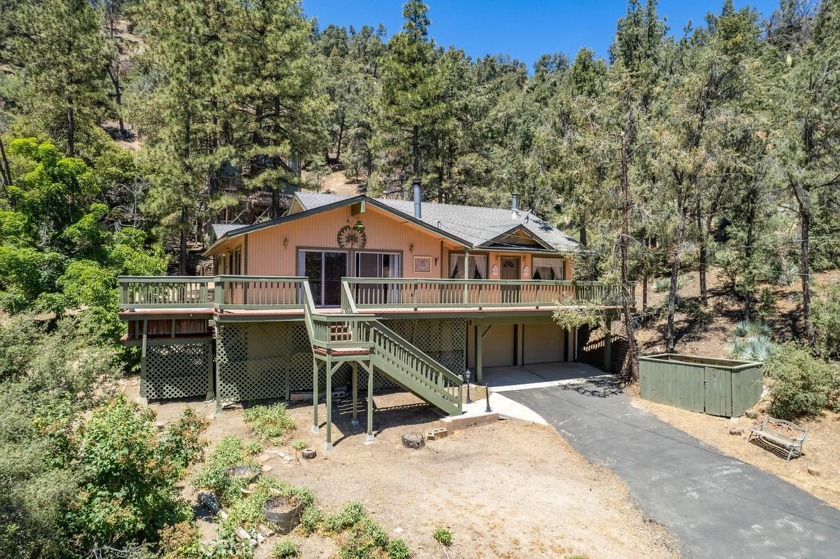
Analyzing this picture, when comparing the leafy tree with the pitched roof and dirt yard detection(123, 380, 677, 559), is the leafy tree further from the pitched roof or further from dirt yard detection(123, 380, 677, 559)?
dirt yard detection(123, 380, 677, 559)

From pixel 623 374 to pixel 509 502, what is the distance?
10605 mm

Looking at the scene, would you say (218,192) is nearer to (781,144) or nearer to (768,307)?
(781,144)

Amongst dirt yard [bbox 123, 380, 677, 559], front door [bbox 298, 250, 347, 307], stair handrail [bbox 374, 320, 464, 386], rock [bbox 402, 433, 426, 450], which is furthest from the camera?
front door [bbox 298, 250, 347, 307]

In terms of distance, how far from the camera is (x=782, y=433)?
1108cm

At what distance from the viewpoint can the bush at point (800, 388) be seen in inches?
459

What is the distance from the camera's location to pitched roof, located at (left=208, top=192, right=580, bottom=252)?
16141mm

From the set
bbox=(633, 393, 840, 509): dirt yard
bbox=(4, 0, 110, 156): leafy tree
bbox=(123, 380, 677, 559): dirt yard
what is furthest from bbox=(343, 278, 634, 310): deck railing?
bbox=(4, 0, 110, 156): leafy tree

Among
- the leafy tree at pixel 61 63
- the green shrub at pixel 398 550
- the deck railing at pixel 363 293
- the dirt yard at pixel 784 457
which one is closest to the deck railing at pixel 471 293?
the deck railing at pixel 363 293

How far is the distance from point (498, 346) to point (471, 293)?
15.1 ft

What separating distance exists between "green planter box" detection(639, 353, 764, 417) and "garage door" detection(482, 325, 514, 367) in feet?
19.1

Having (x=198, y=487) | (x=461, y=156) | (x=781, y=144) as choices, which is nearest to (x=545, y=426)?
(x=198, y=487)

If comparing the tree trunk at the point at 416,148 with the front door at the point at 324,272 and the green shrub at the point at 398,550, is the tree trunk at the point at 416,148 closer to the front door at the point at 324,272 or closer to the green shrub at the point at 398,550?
the front door at the point at 324,272

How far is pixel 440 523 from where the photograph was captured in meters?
7.54

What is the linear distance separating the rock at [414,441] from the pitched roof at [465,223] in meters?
7.51
